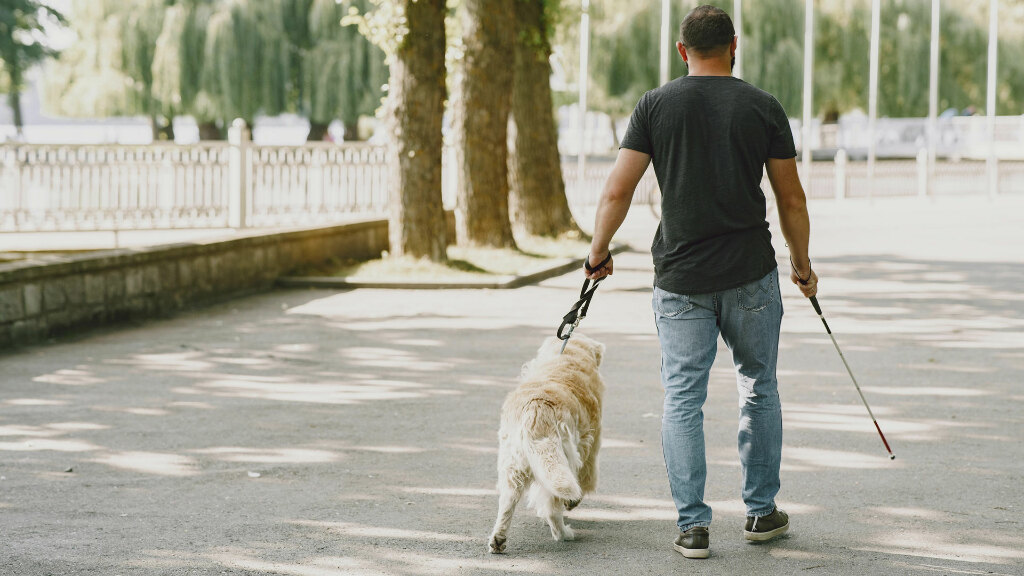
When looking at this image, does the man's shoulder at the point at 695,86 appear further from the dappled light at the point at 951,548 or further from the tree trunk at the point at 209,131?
the tree trunk at the point at 209,131

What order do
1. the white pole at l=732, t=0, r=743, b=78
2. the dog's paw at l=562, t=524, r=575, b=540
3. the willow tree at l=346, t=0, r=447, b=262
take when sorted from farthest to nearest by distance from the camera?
1. the white pole at l=732, t=0, r=743, b=78
2. the willow tree at l=346, t=0, r=447, b=262
3. the dog's paw at l=562, t=524, r=575, b=540

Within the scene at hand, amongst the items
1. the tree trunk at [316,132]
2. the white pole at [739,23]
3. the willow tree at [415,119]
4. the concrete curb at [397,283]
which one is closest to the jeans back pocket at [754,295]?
the concrete curb at [397,283]

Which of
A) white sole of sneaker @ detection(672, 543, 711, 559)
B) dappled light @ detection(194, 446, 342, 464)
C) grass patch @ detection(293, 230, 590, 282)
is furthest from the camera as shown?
grass patch @ detection(293, 230, 590, 282)

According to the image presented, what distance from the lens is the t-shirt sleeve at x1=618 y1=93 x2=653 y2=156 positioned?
15.3 feet

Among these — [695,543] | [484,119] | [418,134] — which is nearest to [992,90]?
[484,119]

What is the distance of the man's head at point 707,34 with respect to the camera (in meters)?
4.64

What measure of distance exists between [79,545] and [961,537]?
134 inches

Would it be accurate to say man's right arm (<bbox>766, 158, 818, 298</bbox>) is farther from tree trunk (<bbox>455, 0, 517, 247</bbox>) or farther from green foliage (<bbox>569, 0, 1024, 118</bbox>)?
green foliage (<bbox>569, 0, 1024, 118</bbox>)

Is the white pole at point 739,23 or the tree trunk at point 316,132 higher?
the white pole at point 739,23

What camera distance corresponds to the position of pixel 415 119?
15469 millimetres

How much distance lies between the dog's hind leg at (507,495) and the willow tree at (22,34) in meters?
42.8

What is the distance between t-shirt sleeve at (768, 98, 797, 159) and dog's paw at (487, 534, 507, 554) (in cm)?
173

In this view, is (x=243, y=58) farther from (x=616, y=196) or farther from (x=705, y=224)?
(x=705, y=224)

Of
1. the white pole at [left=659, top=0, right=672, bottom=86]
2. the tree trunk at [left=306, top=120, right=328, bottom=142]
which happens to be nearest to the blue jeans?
the white pole at [left=659, top=0, right=672, bottom=86]
